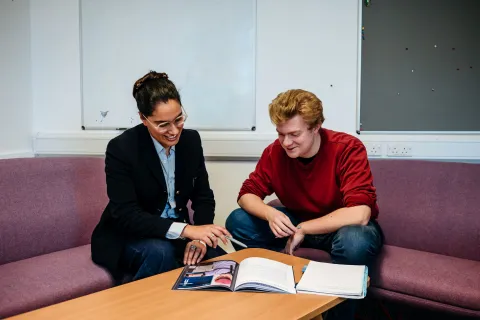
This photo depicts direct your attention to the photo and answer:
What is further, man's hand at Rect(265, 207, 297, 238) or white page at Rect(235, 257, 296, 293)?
man's hand at Rect(265, 207, 297, 238)

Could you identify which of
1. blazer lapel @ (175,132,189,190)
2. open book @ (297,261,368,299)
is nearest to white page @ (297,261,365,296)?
open book @ (297,261,368,299)

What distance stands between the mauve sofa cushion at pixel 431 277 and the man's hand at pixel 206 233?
2.11 ft

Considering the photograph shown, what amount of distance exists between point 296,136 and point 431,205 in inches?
31.2

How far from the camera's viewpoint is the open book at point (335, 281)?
1443 mm

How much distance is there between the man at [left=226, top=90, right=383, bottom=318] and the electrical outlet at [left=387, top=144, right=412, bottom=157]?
0.63 metres

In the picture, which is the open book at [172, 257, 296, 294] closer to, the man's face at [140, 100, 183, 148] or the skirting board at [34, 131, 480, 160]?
the man's face at [140, 100, 183, 148]

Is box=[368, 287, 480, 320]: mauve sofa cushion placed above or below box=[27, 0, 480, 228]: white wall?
below

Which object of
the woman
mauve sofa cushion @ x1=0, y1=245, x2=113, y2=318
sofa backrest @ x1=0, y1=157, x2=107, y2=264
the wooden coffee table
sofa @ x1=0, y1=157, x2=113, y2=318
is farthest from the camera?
sofa backrest @ x1=0, y1=157, x2=107, y2=264

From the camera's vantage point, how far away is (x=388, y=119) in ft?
8.82

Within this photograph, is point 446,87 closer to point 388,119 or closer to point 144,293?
point 388,119

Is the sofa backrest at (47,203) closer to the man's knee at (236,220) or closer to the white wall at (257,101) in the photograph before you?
the white wall at (257,101)

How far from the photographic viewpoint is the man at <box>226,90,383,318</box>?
193 centimetres

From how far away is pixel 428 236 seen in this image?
2.25m

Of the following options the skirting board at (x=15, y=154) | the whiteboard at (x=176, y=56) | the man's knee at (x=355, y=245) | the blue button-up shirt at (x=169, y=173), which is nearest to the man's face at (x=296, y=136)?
the man's knee at (x=355, y=245)
